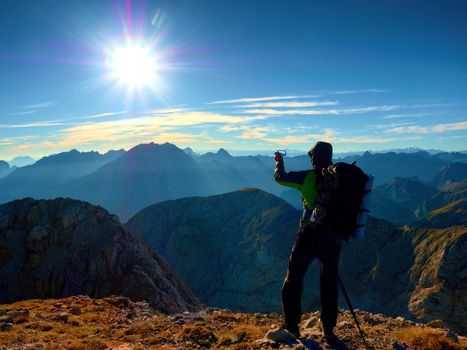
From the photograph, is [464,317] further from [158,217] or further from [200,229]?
[158,217]

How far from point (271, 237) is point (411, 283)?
44.1 metres

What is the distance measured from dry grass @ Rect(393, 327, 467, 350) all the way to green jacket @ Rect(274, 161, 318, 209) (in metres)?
3.71

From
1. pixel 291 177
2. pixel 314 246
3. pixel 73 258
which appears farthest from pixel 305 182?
pixel 73 258

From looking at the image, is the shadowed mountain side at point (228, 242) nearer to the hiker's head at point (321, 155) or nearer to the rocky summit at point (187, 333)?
the rocky summit at point (187, 333)

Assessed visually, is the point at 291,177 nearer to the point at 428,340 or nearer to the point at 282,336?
the point at 282,336

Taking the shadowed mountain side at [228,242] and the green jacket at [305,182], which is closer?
the green jacket at [305,182]

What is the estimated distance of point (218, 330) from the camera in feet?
32.6

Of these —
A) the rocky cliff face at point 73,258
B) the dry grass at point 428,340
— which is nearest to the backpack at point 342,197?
the dry grass at point 428,340

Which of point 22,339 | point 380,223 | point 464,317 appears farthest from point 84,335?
point 380,223

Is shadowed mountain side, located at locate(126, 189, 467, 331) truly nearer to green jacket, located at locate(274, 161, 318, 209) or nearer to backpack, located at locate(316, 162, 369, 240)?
backpack, located at locate(316, 162, 369, 240)

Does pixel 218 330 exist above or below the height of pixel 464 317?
above

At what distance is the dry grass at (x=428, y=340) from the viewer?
7.14m

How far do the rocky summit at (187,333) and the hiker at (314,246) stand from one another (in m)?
0.63

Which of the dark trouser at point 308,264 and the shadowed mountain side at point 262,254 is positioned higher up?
the dark trouser at point 308,264
